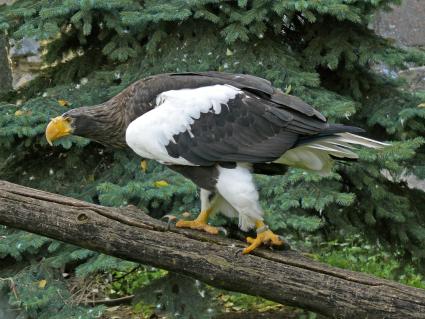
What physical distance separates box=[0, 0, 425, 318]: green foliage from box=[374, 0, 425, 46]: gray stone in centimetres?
445

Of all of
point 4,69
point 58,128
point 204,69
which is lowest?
point 4,69

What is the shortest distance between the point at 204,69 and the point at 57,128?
1292 mm

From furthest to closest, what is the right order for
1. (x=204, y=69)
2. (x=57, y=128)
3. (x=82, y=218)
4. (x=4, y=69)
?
(x=4, y=69)
(x=204, y=69)
(x=57, y=128)
(x=82, y=218)

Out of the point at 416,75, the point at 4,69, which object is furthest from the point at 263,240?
the point at 416,75

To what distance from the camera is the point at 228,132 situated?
428 cm

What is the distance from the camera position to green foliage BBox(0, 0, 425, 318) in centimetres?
509

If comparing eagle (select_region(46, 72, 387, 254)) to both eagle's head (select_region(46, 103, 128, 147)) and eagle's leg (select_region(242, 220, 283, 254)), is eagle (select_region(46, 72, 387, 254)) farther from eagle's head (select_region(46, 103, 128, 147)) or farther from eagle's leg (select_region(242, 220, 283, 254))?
eagle's head (select_region(46, 103, 128, 147))

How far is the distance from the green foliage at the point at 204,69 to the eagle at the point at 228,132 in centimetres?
71

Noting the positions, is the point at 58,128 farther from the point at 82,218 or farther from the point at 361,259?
the point at 361,259

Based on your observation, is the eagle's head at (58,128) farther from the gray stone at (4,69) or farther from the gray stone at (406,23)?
the gray stone at (406,23)

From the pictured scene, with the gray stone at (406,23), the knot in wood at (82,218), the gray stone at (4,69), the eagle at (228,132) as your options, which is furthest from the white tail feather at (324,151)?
the gray stone at (406,23)

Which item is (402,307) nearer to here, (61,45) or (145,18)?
(145,18)

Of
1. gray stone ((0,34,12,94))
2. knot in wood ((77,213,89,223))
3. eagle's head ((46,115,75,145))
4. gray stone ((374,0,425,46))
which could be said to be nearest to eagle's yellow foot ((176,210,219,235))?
knot in wood ((77,213,89,223))

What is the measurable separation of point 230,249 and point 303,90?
5.15 feet
